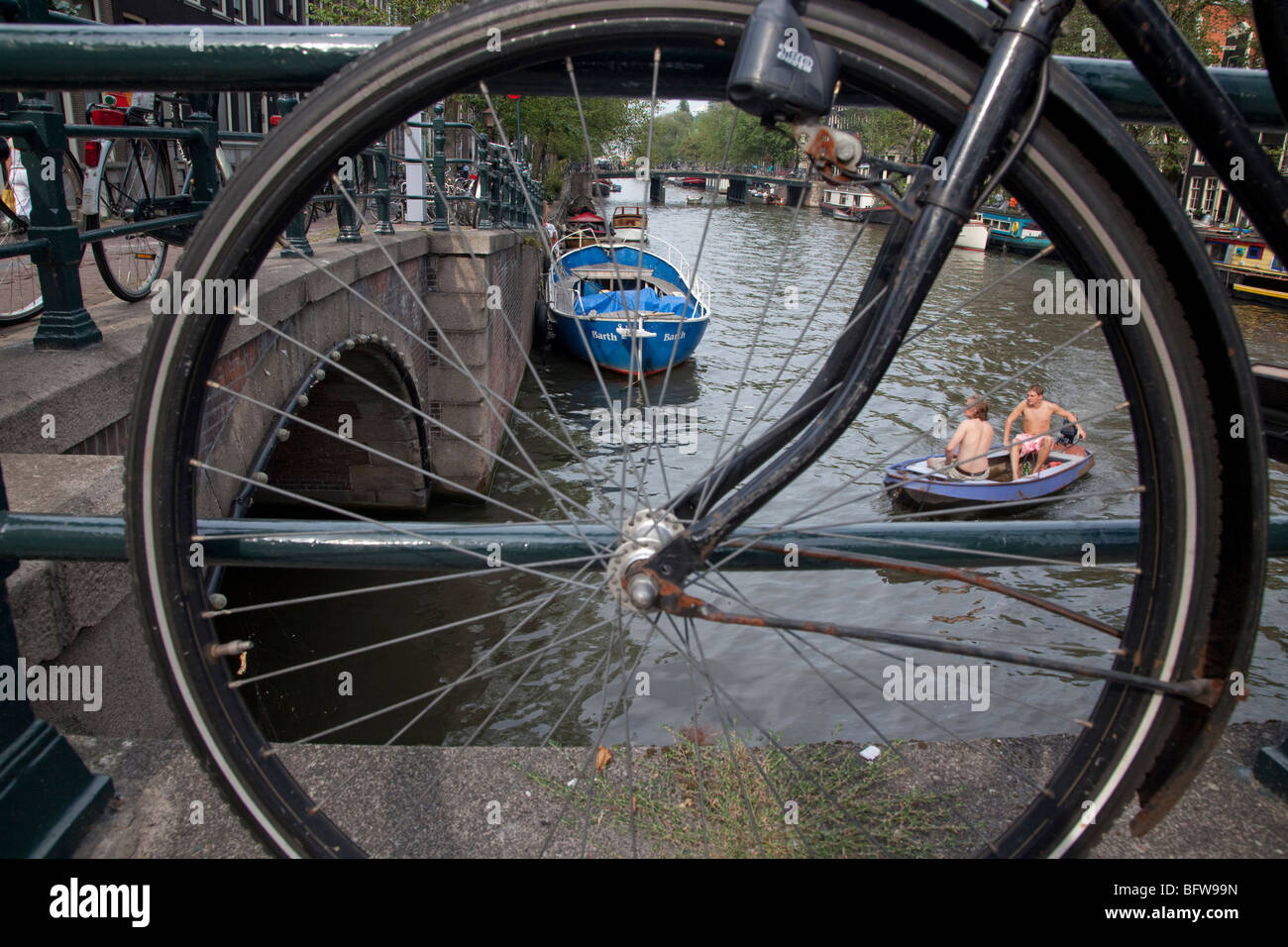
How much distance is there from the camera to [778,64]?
1127 mm

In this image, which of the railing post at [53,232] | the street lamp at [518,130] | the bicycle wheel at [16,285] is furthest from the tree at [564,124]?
the railing post at [53,232]

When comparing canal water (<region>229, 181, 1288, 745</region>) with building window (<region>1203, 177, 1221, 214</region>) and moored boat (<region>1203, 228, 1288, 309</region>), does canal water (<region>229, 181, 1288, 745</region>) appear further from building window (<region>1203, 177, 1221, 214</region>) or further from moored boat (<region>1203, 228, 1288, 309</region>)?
building window (<region>1203, 177, 1221, 214</region>)

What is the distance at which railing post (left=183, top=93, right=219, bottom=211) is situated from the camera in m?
5.61

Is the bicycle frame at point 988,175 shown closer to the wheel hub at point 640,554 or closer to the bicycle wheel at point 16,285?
the wheel hub at point 640,554

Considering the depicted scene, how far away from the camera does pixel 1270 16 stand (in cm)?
127

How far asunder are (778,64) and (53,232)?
162 inches

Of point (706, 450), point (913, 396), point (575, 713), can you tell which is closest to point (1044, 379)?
point (913, 396)

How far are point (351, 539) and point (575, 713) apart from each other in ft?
21.3

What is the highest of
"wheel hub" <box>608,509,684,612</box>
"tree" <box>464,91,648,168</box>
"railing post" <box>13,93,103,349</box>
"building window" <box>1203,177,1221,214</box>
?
"tree" <box>464,91,648,168</box>

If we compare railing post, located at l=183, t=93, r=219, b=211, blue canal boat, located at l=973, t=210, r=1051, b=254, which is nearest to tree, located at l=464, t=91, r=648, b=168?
railing post, located at l=183, t=93, r=219, b=211

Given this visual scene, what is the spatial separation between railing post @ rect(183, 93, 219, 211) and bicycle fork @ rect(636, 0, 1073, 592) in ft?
17.3

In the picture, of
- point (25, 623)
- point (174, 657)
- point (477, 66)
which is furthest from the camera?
point (25, 623)

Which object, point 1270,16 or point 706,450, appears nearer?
point 1270,16
